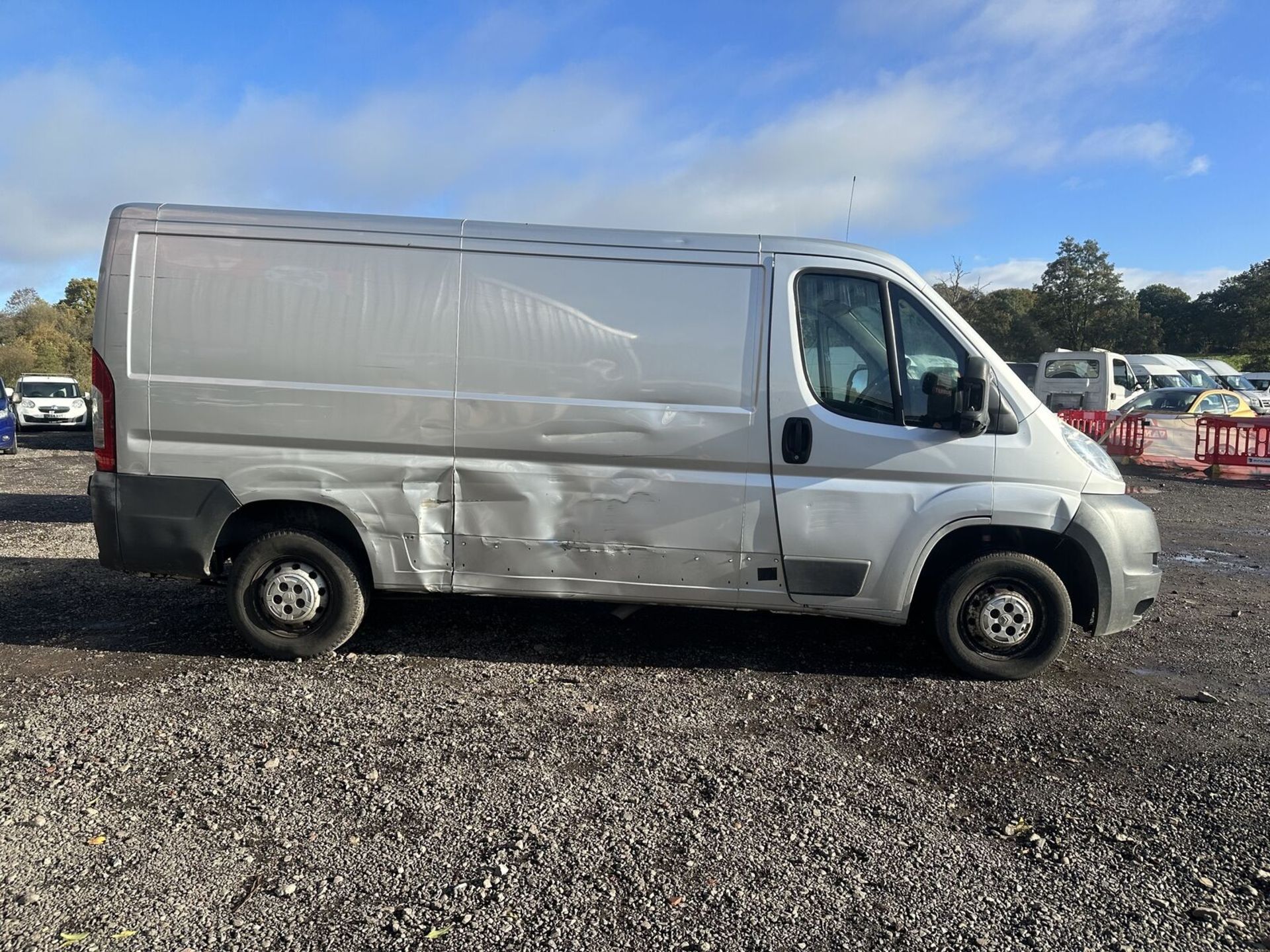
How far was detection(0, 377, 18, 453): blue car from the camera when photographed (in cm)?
1642

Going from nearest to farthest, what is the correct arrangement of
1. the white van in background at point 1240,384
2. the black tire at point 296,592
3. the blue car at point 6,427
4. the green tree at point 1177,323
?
the black tire at point 296,592
the blue car at point 6,427
the white van in background at point 1240,384
the green tree at point 1177,323

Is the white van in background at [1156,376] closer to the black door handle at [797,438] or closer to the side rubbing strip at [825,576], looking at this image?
the side rubbing strip at [825,576]

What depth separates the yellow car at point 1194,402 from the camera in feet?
67.1

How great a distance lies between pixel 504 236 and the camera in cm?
484

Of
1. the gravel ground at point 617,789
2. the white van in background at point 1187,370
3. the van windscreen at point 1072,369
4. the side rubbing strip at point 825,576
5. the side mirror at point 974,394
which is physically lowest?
the gravel ground at point 617,789

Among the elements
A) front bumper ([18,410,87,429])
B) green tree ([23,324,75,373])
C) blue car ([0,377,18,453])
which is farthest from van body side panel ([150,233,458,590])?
green tree ([23,324,75,373])

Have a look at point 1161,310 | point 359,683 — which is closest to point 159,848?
point 359,683

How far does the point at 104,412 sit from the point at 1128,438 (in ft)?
57.7

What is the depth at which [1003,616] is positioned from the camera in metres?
4.88

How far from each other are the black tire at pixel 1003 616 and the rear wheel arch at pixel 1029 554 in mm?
102

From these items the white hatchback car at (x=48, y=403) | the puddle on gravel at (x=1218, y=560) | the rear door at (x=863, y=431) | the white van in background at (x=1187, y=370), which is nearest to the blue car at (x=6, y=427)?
the white hatchback car at (x=48, y=403)

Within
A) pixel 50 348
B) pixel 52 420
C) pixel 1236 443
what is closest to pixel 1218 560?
pixel 1236 443

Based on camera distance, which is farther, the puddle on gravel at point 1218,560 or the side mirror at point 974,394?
the puddle on gravel at point 1218,560

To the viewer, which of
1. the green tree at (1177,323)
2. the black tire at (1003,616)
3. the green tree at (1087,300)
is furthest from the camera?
the green tree at (1177,323)
